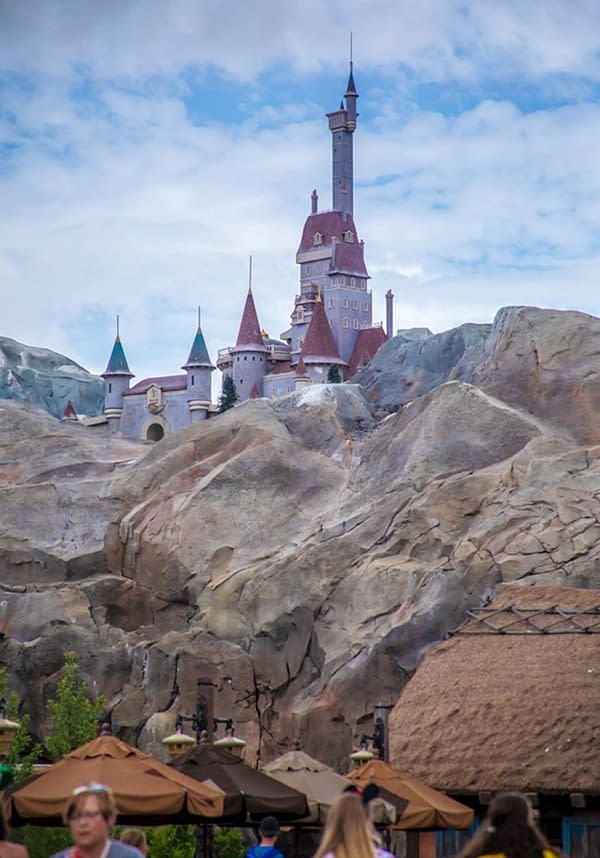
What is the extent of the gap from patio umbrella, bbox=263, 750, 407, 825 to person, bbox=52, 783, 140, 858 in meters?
10.8

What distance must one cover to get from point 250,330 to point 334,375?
9.28 m

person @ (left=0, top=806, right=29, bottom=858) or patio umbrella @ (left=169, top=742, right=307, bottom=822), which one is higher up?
patio umbrella @ (left=169, top=742, right=307, bottom=822)

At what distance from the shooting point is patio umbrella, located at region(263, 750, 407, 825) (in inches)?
764

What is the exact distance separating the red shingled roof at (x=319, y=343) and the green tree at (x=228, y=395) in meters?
4.46

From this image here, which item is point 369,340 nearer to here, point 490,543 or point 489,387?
point 489,387

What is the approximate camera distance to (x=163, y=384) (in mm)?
93812

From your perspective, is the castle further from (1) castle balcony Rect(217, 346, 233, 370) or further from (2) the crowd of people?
(2) the crowd of people

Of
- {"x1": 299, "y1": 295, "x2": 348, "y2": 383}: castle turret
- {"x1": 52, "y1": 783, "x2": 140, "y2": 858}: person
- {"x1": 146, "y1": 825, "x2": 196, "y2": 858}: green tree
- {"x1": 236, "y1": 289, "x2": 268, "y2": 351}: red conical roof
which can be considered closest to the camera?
{"x1": 52, "y1": 783, "x2": 140, "y2": 858}: person

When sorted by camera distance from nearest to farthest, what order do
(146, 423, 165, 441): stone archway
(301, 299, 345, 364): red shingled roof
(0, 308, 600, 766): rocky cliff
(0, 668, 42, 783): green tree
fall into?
(0, 668, 42, 783): green tree, (0, 308, 600, 766): rocky cliff, (146, 423, 165, 441): stone archway, (301, 299, 345, 364): red shingled roof

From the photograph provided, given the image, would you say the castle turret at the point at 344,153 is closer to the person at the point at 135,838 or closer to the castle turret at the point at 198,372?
the castle turret at the point at 198,372

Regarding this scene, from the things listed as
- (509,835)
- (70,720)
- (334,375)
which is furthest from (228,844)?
(334,375)

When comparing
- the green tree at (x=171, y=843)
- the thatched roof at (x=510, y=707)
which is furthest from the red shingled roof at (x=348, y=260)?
the green tree at (x=171, y=843)

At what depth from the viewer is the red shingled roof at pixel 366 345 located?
102688 mm

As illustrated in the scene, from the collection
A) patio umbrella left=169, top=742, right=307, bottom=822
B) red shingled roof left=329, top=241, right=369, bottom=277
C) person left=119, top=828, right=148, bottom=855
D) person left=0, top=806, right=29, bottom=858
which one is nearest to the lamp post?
patio umbrella left=169, top=742, right=307, bottom=822
